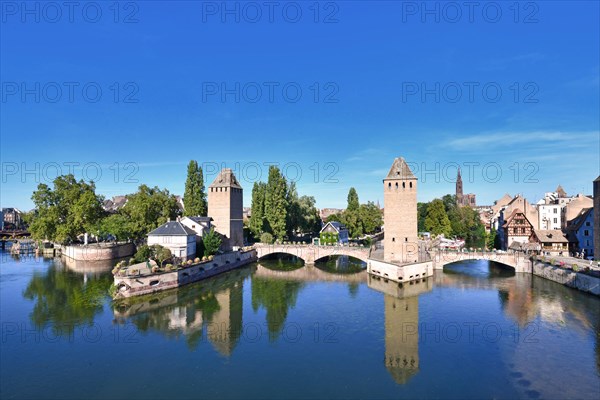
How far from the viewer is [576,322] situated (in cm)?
2231

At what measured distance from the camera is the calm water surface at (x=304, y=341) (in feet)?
49.1

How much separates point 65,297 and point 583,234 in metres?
52.4

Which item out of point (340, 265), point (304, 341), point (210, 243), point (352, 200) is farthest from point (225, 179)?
point (304, 341)

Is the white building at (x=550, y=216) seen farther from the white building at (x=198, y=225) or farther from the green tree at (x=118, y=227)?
the green tree at (x=118, y=227)

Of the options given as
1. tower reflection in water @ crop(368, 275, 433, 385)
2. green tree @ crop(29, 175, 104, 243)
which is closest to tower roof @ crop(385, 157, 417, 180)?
tower reflection in water @ crop(368, 275, 433, 385)

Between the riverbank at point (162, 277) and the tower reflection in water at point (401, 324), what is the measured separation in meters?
16.0

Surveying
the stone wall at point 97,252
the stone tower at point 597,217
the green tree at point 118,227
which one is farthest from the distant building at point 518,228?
the stone wall at point 97,252

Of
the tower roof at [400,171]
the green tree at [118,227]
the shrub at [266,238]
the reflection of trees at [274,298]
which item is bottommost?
the reflection of trees at [274,298]

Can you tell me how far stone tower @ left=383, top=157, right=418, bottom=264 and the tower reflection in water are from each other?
2927mm

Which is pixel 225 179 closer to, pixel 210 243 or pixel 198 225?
pixel 198 225

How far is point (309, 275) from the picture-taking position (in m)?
39.8

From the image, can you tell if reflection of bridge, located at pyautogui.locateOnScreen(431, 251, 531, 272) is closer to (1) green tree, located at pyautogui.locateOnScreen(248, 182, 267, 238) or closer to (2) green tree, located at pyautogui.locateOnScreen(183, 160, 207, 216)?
(1) green tree, located at pyautogui.locateOnScreen(248, 182, 267, 238)

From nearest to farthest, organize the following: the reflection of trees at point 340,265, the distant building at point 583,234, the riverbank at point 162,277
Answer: the riverbank at point 162,277, the distant building at point 583,234, the reflection of trees at point 340,265

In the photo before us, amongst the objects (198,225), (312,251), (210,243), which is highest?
(198,225)
